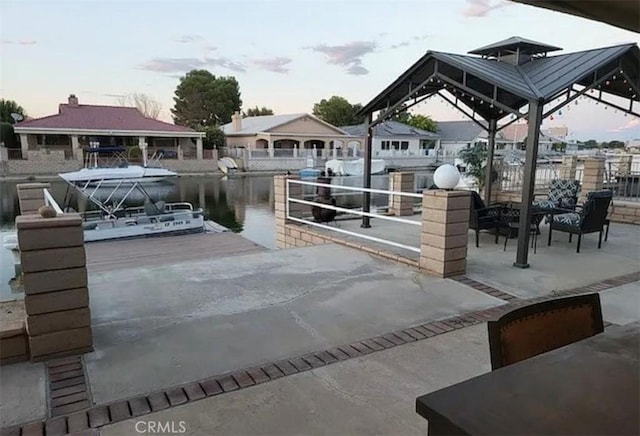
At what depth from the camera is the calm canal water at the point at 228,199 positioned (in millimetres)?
Answer: 13781

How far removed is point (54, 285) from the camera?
9.55ft

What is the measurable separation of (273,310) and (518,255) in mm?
3194

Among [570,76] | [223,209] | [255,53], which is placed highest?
[255,53]

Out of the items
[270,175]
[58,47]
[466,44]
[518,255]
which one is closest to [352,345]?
[518,255]

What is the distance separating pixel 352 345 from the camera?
3193 millimetres

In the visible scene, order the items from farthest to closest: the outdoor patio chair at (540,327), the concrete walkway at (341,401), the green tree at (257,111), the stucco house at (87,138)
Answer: the green tree at (257,111) → the stucco house at (87,138) → the concrete walkway at (341,401) → the outdoor patio chair at (540,327)

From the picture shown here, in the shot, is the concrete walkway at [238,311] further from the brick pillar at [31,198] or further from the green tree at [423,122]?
the green tree at [423,122]

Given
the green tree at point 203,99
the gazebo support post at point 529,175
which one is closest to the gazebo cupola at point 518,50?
the gazebo support post at point 529,175

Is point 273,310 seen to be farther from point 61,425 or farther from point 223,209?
point 223,209

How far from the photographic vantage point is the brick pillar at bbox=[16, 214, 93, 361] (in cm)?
282

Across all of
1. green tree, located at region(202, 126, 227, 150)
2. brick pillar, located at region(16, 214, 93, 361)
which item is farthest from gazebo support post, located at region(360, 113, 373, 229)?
green tree, located at region(202, 126, 227, 150)

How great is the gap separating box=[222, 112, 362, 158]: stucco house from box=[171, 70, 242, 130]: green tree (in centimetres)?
651

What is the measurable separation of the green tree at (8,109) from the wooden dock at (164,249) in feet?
95.3

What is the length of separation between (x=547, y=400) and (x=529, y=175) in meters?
4.64
